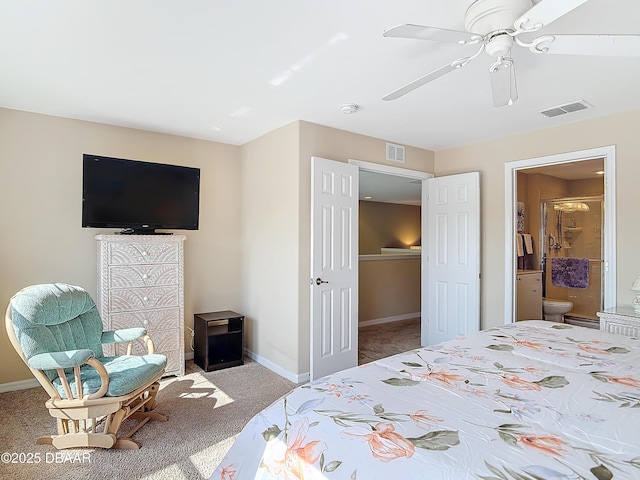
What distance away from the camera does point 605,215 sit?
3.42 meters

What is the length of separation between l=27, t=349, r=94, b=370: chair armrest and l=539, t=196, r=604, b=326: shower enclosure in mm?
6143

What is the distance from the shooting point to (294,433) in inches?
48.1

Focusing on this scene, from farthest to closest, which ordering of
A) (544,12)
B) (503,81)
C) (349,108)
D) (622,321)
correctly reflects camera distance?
(349,108)
(622,321)
(503,81)
(544,12)

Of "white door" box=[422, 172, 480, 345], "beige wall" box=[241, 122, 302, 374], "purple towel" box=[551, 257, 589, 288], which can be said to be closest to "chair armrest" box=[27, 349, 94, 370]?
"beige wall" box=[241, 122, 302, 374]

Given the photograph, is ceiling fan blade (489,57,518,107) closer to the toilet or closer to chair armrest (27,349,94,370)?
chair armrest (27,349,94,370)

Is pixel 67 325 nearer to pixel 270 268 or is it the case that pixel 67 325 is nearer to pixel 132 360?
pixel 132 360

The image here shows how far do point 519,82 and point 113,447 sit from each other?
3.64 m

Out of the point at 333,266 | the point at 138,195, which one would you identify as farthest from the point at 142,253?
the point at 333,266

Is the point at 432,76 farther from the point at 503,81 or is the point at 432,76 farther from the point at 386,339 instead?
the point at 386,339

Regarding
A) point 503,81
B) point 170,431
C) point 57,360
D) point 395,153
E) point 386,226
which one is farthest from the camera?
point 386,226

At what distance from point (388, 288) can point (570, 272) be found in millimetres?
2769

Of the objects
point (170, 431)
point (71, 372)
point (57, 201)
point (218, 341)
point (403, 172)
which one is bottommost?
point (170, 431)

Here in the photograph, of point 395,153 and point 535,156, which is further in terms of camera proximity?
point 395,153

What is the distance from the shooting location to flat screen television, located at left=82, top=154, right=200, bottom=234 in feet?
11.1
